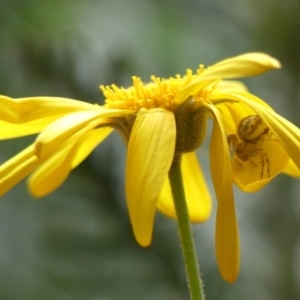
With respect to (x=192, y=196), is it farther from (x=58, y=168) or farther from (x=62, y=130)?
(x=62, y=130)

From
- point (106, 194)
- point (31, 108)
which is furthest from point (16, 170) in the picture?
point (106, 194)

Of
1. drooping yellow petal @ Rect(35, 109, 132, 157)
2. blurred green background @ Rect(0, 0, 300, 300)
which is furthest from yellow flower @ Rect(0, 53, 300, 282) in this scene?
blurred green background @ Rect(0, 0, 300, 300)

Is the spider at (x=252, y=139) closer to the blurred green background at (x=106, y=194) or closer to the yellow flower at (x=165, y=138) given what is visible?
the yellow flower at (x=165, y=138)

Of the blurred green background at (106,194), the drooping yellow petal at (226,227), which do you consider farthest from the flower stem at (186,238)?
the blurred green background at (106,194)

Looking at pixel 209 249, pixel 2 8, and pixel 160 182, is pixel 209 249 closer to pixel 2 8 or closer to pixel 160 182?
pixel 2 8

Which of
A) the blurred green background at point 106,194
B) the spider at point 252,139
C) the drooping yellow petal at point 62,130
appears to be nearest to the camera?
the drooping yellow petal at point 62,130

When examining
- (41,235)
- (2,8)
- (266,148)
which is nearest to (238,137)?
(266,148)

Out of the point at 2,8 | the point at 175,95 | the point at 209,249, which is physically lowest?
the point at 209,249
